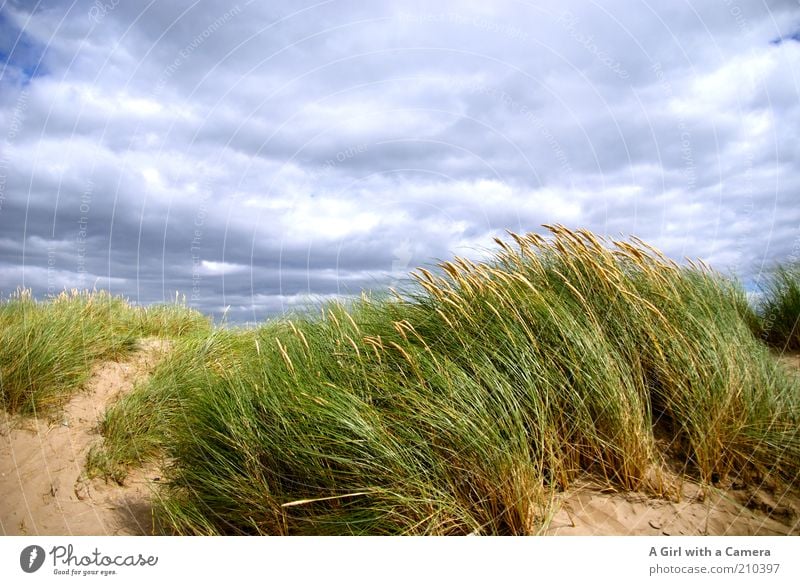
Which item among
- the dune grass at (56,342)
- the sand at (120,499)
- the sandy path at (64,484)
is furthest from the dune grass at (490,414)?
the dune grass at (56,342)

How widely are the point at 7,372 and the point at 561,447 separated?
706cm

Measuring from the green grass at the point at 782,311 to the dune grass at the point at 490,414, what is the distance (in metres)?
2.50

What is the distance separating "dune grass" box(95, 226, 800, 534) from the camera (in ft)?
11.2

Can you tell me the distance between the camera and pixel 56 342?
7.38 meters

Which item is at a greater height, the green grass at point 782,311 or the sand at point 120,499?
the green grass at point 782,311

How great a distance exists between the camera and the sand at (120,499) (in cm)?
335

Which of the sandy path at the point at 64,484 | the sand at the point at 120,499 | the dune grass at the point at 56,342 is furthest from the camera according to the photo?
the dune grass at the point at 56,342

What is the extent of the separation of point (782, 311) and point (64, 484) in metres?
9.33

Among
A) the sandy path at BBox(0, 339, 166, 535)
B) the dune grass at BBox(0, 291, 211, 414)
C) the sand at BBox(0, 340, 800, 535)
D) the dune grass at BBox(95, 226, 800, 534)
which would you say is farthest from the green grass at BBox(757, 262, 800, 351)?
the dune grass at BBox(0, 291, 211, 414)

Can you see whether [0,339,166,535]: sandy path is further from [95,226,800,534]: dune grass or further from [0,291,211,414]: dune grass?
[95,226,800,534]: dune grass

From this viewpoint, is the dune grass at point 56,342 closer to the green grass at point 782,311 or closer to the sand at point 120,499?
the sand at point 120,499

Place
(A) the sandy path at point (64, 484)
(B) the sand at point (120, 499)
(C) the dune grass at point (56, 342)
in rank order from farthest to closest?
(C) the dune grass at point (56, 342)
(A) the sandy path at point (64, 484)
(B) the sand at point (120, 499)

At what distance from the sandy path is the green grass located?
7.51 meters
